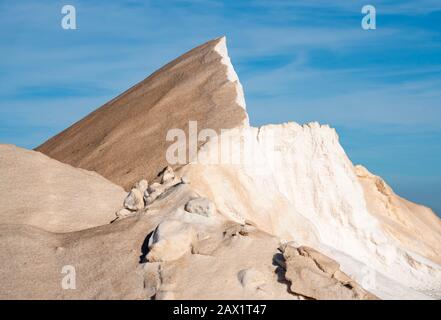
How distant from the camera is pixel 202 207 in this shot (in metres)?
13.3

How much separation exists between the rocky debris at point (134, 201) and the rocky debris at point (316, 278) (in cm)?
363

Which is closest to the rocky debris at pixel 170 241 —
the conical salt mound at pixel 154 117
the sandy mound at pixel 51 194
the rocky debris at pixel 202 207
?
the rocky debris at pixel 202 207

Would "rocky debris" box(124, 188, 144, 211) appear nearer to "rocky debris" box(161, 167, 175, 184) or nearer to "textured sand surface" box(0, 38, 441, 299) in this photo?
"textured sand surface" box(0, 38, 441, 299)

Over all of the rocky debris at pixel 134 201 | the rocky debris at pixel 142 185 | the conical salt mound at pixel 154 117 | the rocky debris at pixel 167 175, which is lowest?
the rocky debris at pixel 134 201

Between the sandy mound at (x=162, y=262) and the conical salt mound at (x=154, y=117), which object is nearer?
the sandy mound at (x=162, y=262)

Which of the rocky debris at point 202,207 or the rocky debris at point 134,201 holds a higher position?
the rocky debris at point 202,207

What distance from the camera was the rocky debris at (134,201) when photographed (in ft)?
47.9

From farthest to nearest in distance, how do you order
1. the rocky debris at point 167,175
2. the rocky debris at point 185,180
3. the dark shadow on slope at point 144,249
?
Result: 1. the rocky debris at point 167,175
2. the rocky debris at point 185,180
3. the dark shadow on slope at point 144,249

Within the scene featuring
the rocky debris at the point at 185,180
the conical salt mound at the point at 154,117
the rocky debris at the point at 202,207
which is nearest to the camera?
the rocky debris at the point at 202,207

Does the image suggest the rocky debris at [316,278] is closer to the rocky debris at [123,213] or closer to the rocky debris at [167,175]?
the rocky debris at [123,213]

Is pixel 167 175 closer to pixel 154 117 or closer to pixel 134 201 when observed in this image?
pixel 134 201
